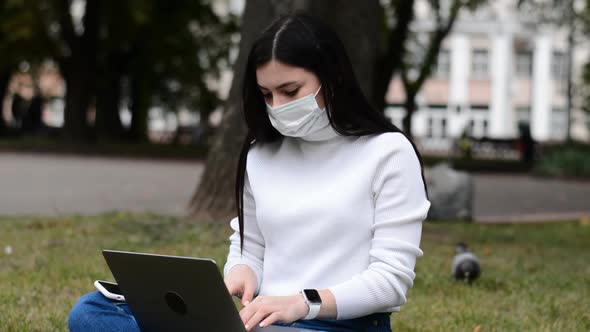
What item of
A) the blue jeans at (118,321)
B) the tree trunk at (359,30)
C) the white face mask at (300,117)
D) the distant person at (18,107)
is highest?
the white face mask at (300,117)

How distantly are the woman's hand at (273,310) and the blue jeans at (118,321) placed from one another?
9.6 inches

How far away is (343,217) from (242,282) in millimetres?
434

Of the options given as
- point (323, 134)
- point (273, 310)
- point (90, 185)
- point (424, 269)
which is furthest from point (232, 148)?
point (90, 185)

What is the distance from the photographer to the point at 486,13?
2231 inches

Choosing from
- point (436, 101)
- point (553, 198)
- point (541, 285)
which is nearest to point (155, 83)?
point (553, 198)

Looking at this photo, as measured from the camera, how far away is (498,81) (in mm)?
57312

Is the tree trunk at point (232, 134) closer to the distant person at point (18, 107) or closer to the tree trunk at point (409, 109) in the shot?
the tree trunk at point (409, 109)

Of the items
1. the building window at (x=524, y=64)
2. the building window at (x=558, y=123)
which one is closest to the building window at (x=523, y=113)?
the building window at (x=558, y=123)

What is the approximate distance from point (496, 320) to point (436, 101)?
2115 inches

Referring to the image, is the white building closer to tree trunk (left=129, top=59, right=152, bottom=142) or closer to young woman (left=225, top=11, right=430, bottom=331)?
tree trunk (left=129, top=59, right=152, bottom=142)

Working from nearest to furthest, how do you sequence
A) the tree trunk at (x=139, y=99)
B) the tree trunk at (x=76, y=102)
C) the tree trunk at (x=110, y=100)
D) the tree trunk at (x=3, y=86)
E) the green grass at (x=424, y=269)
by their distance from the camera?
the green grass at (x=424, y=269)
the tree trunk at (x=76, y=102)
the tree trunk at (x=110, y=100)
the tree trunk at (x=139, y=99)
the tree trunk at (x=3, y=86)

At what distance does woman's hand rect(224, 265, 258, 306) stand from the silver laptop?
0.19m

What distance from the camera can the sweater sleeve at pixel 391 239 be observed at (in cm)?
298

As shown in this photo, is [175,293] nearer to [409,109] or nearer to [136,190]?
[136,190]
